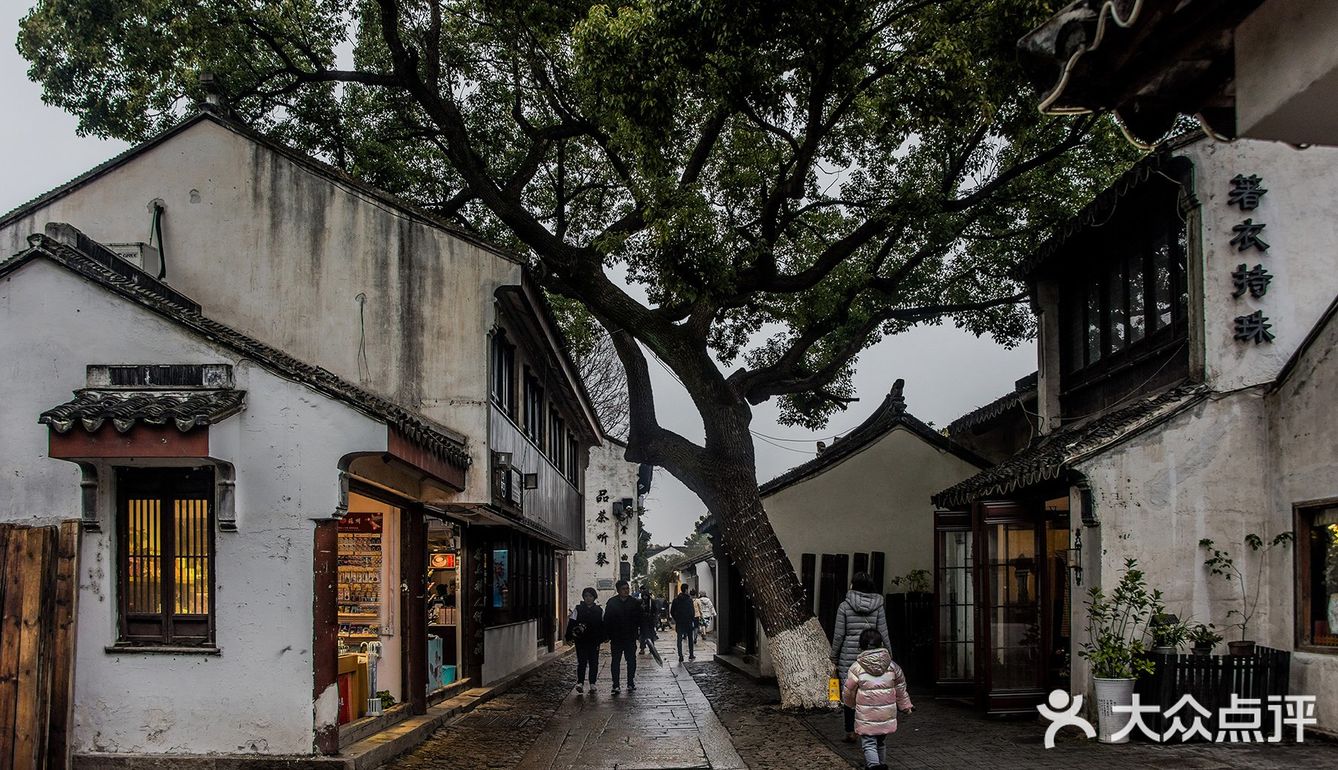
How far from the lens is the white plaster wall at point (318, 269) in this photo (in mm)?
15266

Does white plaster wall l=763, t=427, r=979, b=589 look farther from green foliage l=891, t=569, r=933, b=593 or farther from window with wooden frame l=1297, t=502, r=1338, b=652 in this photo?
window with wooden frame l=1297, t=502, r=1338, b=652

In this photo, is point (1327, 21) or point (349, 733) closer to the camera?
point (1327, 21)

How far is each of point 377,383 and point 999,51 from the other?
27.7 ft

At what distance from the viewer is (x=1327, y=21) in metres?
4.09

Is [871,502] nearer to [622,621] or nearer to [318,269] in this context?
[622,621]

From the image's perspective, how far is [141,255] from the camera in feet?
48.7

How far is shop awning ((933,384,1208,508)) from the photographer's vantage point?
12742mm

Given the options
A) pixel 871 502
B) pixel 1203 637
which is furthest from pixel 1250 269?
pixel 871 502

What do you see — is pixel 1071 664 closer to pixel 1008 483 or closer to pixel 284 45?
pixel 1008 483

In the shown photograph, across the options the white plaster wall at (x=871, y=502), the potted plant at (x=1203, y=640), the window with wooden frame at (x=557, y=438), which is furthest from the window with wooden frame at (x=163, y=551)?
the window with wooden frame at (x=557, y=438)

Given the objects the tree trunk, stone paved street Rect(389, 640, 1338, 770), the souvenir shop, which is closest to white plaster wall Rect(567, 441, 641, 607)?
stone paved street Rect(389, 640, 1338, 770)

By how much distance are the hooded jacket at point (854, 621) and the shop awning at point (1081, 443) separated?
2.18 metres

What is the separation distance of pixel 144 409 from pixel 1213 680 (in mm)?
10441

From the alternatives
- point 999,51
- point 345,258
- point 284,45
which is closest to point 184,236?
point 345,258
